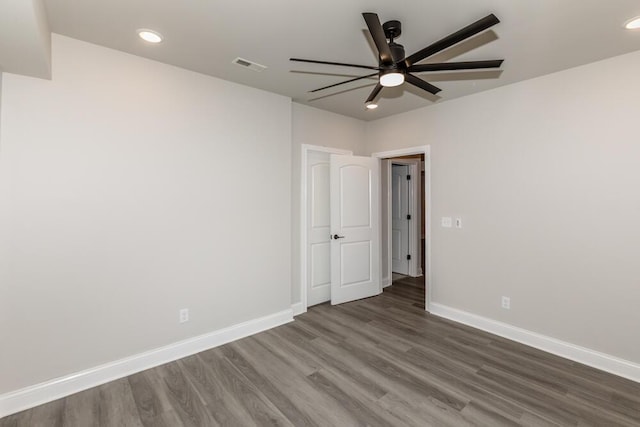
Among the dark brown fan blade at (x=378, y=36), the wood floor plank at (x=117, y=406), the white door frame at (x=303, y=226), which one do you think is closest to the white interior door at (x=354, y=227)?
the white door frame at (x=303, y=226)

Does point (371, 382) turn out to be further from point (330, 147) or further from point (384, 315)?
point (330, 147)

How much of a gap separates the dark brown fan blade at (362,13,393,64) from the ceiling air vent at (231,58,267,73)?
1.38 meters

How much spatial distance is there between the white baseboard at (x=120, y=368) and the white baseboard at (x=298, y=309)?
0.39 meters

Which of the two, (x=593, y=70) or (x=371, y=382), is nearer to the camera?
(x=371, y=382)

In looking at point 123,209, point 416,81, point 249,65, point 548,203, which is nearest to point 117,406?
point 123,209

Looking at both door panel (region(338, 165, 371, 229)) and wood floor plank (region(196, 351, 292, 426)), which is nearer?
wood floor plank (region(196, 351, 292, 426))

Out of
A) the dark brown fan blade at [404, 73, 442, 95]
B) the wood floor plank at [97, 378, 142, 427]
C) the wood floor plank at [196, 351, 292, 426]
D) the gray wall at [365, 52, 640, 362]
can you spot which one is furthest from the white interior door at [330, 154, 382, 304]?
the wood floor plank at [97, 378, 142, 427]

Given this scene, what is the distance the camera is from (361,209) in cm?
441

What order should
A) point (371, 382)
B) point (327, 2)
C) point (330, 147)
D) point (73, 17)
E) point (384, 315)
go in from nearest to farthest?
point (327, 2) → point (73, 17) → point (371, 382) → point (384, 315) → point (330, 147)

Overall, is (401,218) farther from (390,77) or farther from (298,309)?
(390,77)

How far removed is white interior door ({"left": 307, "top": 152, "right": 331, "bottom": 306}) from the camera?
406 cm

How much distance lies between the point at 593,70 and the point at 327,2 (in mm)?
2570

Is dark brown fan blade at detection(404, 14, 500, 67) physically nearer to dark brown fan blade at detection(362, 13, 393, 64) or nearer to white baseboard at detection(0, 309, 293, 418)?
dark brown fan blade at detection(362, 13, 393, 64)

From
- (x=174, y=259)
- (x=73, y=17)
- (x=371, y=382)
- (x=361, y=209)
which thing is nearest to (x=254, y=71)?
(x=73, y=17)
